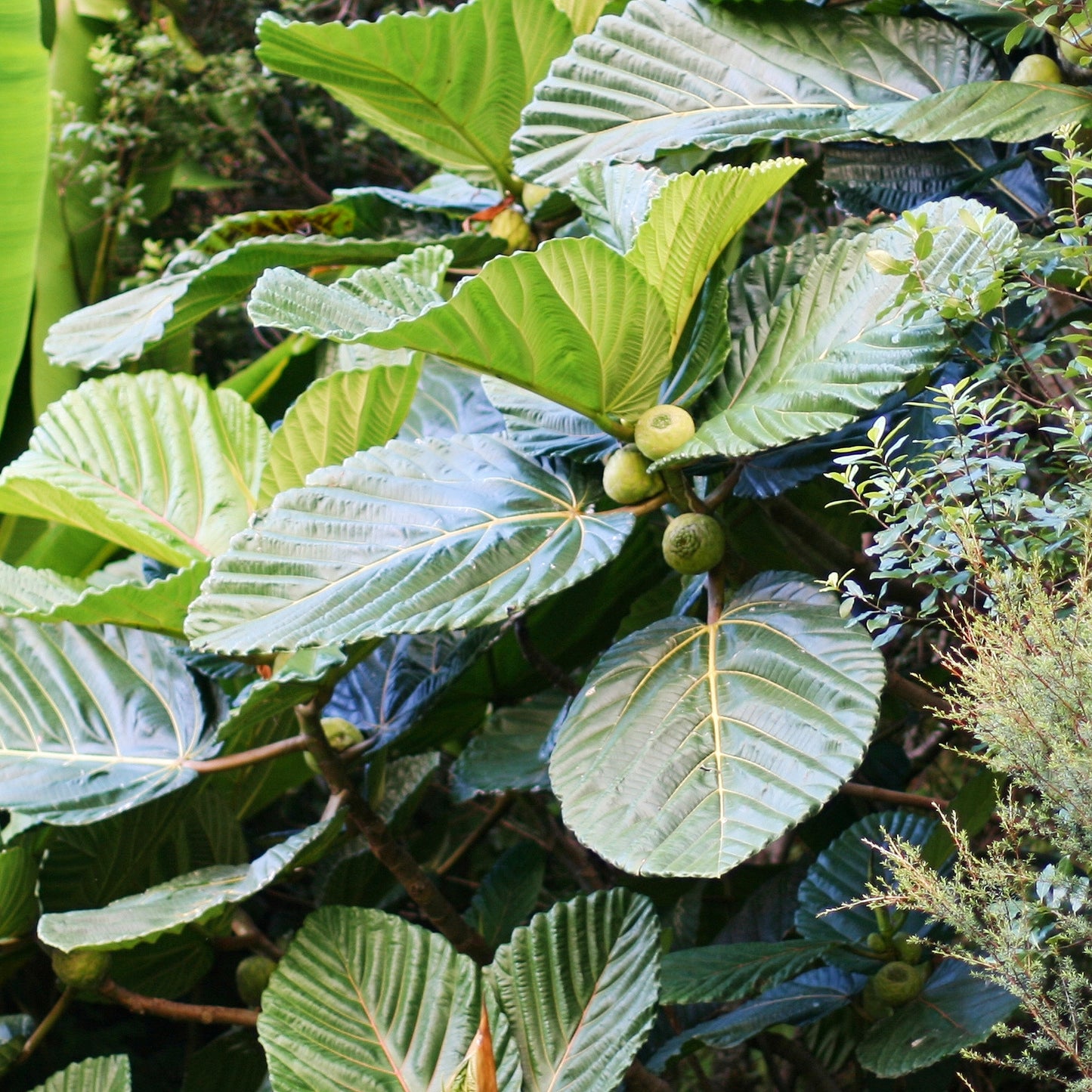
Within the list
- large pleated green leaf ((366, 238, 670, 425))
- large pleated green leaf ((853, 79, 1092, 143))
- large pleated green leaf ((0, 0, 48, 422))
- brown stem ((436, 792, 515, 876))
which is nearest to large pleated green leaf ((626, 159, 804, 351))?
large pleated green leaf ((366, 238, 670, 425))

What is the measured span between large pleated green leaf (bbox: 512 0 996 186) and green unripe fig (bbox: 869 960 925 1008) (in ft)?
2.02

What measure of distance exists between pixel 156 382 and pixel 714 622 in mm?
525

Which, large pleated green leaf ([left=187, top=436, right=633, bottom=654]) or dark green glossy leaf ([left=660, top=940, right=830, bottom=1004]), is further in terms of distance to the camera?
dark green glossy leaf ([left=660, top=940, right=830, bottom=1004])

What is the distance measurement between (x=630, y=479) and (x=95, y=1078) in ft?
1.99

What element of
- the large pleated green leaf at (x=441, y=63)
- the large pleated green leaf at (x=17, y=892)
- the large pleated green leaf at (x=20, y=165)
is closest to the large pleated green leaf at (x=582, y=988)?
the large pleated green leaf at (x=17, y=892)

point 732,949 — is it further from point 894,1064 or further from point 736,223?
point 736,223

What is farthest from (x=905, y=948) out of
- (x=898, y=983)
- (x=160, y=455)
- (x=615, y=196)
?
Result: (x=160, y=455)

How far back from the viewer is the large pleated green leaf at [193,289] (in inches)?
36.8

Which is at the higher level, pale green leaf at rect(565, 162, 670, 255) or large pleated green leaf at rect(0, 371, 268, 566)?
pale green leaf at rect(565, 162, 670, 255)

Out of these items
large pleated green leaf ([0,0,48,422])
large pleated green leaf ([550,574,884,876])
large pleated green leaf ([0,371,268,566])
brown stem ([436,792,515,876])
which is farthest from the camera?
large pleated green leaf ([0,0,48,422])

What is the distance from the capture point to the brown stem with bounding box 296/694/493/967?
843mm

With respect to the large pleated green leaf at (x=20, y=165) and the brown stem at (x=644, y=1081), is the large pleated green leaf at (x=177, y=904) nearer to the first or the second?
the brown stem at (x=644, y=1081)

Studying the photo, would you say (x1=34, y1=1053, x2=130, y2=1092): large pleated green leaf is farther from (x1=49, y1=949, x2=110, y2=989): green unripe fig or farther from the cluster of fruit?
the cluster of fruit

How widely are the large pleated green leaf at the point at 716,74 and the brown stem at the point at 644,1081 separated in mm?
666
